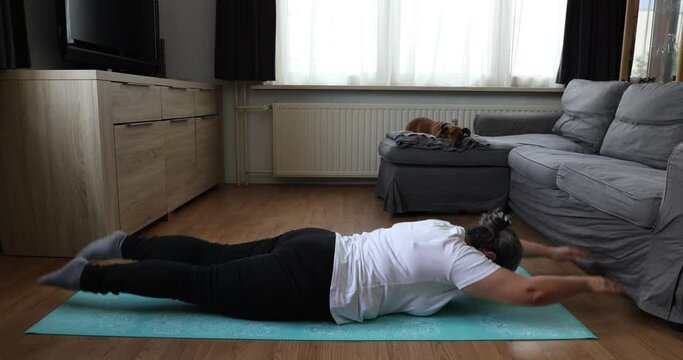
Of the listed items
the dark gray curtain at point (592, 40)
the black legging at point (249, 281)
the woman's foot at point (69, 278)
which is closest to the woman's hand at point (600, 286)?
the black legging at point (249, 281)

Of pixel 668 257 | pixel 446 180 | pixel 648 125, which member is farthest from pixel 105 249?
pixel 648 125

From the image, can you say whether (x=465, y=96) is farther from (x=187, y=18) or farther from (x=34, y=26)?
(x=34, y=26)

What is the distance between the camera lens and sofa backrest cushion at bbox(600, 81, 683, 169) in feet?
7.60

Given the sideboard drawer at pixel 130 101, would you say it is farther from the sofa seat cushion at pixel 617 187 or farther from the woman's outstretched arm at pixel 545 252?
the sofa seat cushion at pixel 617 187

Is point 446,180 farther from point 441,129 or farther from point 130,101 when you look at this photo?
point 130,101

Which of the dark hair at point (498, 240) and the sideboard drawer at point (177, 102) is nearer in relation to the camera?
the dark hair at point (498, 240)

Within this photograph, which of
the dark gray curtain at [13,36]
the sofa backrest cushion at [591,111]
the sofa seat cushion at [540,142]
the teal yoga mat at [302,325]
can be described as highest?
the dark gray curtain at [13,36]

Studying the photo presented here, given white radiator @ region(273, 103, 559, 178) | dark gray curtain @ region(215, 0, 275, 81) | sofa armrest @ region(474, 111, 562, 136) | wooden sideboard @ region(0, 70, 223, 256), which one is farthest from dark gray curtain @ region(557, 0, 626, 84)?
wooden sideboard @ region(0, 70, 223, 256)

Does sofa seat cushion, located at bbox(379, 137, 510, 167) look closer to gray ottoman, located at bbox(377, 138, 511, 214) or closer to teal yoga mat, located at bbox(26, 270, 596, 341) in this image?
gray ottoman, located at bbox(377, 138, 511, 214)

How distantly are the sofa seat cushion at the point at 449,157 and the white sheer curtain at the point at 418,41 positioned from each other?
108 cm

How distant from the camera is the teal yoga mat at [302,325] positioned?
4.86ft

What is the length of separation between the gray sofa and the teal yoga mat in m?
0.30

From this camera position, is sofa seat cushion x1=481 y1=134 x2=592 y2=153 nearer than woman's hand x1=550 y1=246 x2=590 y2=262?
No

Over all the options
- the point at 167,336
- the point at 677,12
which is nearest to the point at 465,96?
the point at 677,12
